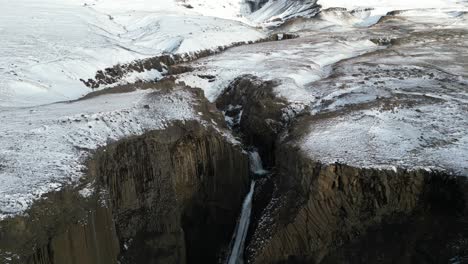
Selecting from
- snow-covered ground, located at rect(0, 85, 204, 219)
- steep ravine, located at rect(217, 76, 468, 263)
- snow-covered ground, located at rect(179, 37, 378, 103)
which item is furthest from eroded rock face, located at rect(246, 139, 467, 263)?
snow-covered ground, located at rect(179, 37, 378, 103)

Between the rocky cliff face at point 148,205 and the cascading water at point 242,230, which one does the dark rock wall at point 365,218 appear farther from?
the rocky cliff face at point 148,205

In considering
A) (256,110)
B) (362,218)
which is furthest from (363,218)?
(256,110)

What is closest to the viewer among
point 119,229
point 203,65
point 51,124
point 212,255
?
point 119,229

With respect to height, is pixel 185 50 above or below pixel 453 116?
above

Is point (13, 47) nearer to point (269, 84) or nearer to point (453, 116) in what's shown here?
point (269, 84)

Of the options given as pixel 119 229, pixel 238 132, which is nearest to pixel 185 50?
pixel 238 132

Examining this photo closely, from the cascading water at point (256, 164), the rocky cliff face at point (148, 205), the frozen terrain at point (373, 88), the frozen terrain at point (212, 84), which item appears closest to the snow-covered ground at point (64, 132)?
the frozen terrain at point (212, 84)

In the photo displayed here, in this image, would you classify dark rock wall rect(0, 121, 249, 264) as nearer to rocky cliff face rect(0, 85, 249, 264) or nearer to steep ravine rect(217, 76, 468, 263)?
rocky cliff face rect(0, 85, 249, 264)
